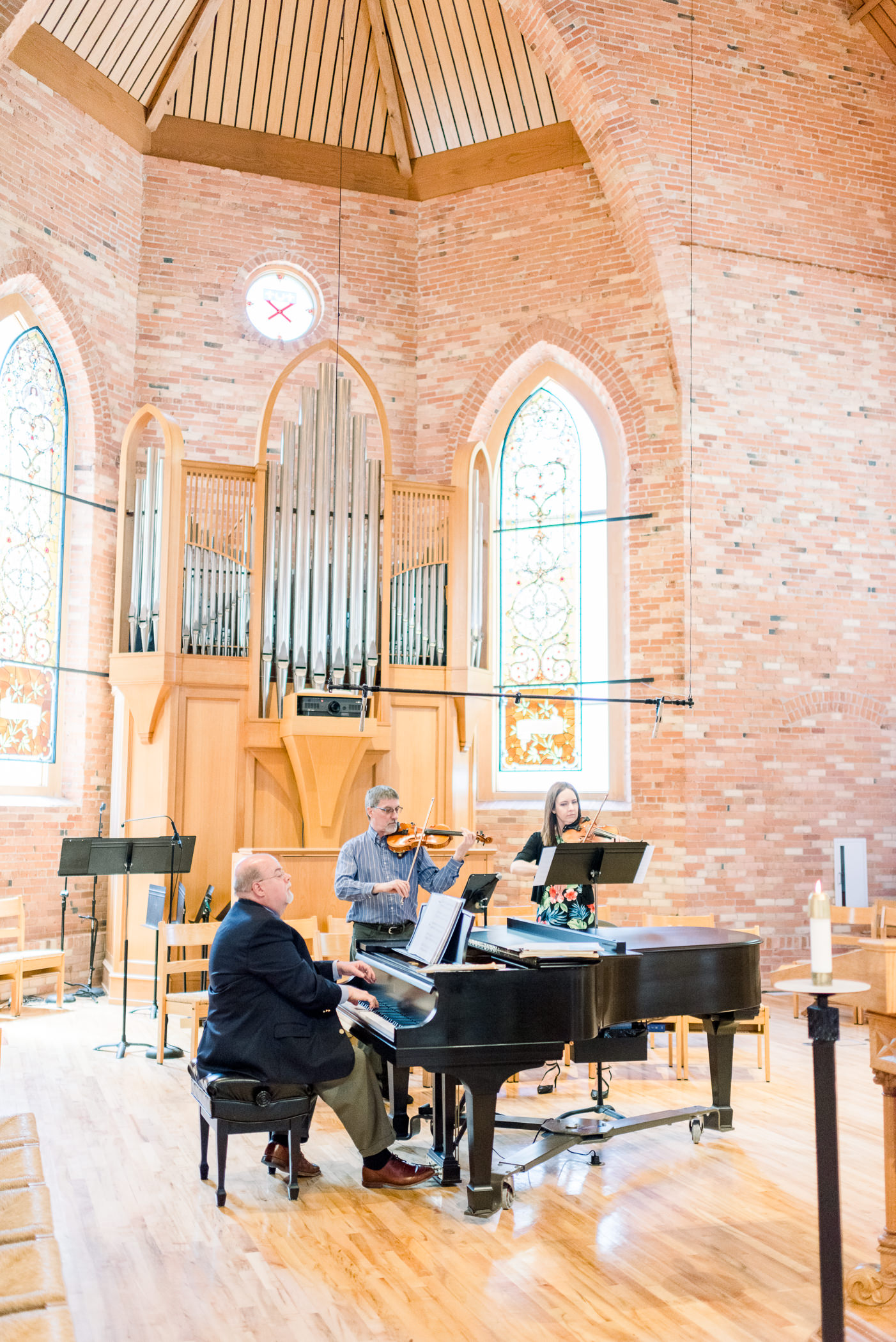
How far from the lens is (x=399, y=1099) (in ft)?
17.3

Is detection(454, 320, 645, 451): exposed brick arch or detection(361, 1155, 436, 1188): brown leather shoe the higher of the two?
detection(454, 320, 645, 451): exposed brick arch

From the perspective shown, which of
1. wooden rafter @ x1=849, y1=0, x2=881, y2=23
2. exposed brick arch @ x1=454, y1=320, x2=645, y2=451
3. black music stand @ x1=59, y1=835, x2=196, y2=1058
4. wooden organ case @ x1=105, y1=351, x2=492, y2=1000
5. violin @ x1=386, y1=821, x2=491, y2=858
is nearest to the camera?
violin @ x1=386, y1=821, x2=491, y2=858

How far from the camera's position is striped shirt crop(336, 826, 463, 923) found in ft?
18.6

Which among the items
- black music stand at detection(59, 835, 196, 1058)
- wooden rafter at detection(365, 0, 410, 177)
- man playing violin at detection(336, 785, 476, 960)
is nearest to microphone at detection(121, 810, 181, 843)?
black music stand at detection(59, 835, 196, 1058)

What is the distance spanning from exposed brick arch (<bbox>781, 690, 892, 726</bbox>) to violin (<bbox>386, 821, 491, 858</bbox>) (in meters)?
4.97

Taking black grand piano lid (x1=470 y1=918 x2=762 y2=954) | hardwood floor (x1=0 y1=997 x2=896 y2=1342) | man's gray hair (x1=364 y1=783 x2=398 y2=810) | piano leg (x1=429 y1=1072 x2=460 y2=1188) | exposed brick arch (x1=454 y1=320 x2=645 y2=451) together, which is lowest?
hardwood floor (x1=0 y1=997 x2=896 y2=1342)

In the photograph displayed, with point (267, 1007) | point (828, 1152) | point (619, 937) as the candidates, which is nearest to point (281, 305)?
point (619, 937)

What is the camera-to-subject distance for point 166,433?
916 centimetres

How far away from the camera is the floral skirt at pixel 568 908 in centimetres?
592

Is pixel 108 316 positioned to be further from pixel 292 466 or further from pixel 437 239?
pixel 437 239

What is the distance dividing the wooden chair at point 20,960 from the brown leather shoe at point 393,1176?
4203mm

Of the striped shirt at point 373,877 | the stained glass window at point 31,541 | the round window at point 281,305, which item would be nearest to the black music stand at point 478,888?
the striped shirt at point 373,877

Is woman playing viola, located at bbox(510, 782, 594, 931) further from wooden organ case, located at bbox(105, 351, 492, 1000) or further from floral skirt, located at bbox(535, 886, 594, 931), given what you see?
wooden organ case, located at bbox(105, 351, 492, 1000)

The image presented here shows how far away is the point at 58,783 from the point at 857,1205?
24.1 ft
